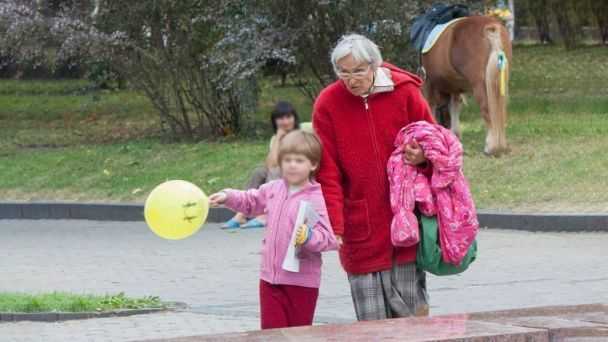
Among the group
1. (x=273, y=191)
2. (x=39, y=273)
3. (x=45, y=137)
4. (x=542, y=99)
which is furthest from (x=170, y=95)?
(x=273, y=191)

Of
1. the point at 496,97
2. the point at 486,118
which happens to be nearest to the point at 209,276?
the point at 496,97

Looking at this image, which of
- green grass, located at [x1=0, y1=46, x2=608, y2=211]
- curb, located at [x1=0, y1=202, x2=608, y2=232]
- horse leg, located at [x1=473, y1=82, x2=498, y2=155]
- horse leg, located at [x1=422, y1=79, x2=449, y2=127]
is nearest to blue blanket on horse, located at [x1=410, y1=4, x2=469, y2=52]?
horse leg, located at [x1=422, y1=79, x2=449, y2=127]

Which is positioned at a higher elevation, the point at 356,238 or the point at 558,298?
the point at 356,238

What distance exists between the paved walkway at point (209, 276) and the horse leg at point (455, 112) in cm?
408

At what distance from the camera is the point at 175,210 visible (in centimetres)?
629

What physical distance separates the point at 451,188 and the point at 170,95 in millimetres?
15431

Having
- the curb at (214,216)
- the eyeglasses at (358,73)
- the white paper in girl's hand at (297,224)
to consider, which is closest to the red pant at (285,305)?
the white paper in girl's hand at (297,224)

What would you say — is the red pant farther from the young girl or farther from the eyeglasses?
the eyeglasses

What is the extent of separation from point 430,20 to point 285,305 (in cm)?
1199

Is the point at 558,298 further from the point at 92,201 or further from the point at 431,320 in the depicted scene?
the point at 92,201

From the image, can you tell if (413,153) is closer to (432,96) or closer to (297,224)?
(297,224)

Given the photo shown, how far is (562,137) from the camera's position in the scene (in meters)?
17.8

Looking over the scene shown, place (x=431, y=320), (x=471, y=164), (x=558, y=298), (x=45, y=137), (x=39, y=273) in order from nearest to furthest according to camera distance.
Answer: (x=431, y=320)
(x=558, y=298)
(x=39, y=273)
(x=471, y=164)
(x=45, y=137)

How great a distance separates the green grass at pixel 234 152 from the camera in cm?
1538
